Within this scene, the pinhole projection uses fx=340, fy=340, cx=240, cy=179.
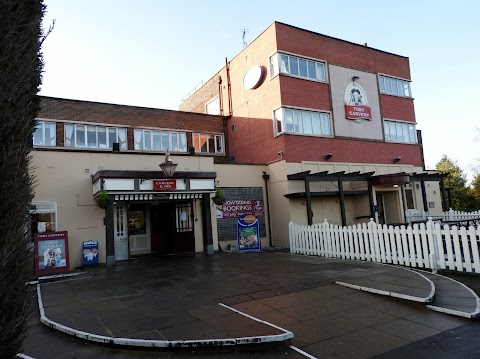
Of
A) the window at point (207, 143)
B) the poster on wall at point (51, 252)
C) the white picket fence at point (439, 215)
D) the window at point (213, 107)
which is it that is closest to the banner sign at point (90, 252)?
the poster on wall at point (51, 252)

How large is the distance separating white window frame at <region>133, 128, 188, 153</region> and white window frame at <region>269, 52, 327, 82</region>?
6.26m

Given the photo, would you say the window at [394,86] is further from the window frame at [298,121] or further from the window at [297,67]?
the window frame at [298,121]

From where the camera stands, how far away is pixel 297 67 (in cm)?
1809

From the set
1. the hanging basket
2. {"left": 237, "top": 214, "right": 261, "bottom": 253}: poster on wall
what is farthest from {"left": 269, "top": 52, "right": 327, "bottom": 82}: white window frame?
the hanging basket

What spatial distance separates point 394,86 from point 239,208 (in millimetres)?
14129

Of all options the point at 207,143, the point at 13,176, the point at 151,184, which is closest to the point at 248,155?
the point at 207,143

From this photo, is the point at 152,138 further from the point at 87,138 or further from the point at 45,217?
the point at 45,217

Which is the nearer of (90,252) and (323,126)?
(90,252)

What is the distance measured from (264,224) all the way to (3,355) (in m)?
14.8

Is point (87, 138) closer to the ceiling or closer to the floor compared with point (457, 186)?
closer to the ceiling

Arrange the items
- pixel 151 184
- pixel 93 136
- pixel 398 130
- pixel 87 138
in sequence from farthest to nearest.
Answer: pixel 398 130 → pixel 93 136 → pixel 87 138 → pixel 151 184

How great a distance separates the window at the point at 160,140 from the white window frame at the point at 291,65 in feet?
20.7

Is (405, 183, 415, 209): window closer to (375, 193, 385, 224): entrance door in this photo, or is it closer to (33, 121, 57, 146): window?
(375, 193, 385, 224): entrance door

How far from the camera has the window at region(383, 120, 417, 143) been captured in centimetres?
2152
